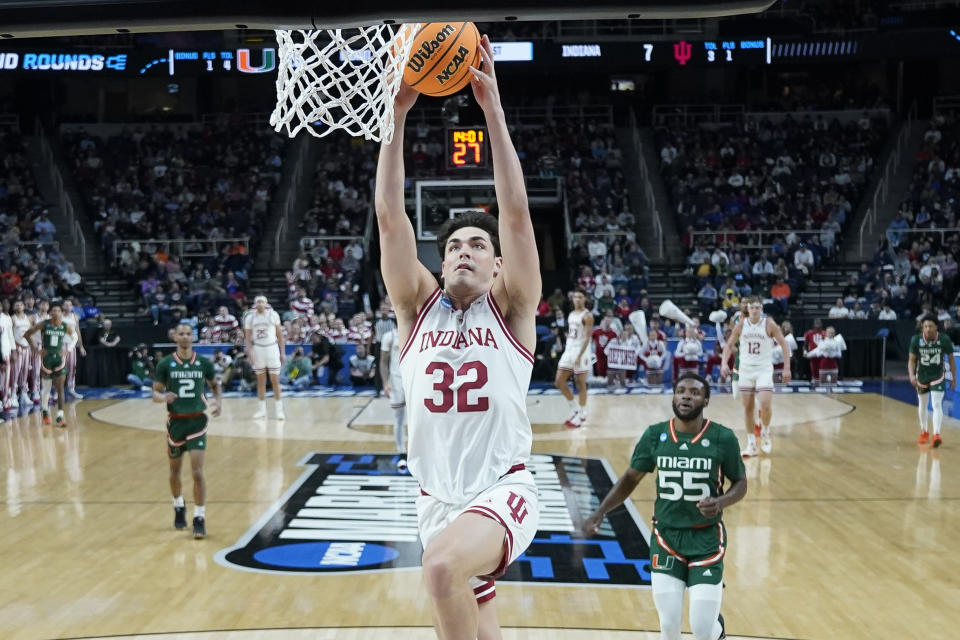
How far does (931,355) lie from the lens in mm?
12773

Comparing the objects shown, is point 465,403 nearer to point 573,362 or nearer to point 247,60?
point 573,362

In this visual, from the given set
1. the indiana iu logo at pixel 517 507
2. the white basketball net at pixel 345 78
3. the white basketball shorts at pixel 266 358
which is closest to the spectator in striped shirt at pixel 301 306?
the white basketball shorts at pixel 266 358

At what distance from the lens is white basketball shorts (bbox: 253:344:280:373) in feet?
51.3

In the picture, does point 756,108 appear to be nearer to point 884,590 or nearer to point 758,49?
point 758,49

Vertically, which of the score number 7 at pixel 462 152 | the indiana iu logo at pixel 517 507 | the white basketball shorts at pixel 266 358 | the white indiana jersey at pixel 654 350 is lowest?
the white indiana jersey at pixel 654 350

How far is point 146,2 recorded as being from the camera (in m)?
3.29

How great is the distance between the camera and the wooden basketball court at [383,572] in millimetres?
6562

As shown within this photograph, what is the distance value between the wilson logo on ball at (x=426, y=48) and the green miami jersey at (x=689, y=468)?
260cm

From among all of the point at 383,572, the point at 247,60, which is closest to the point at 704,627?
the point at 383,572

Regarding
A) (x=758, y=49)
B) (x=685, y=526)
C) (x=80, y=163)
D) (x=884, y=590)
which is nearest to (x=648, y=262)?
(x=758, y=49)

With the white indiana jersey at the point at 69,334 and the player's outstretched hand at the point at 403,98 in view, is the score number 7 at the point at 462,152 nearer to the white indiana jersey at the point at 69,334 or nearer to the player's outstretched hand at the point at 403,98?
the white indiana jersey at the point at 69,334

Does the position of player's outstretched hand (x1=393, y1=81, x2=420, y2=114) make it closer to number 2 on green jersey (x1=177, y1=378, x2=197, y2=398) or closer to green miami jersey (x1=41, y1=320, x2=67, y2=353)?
number 2 on green jersey (x1=177, y1=378, x2=197, y2=398)

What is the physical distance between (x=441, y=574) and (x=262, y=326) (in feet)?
41.4

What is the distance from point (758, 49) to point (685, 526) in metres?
23.3
